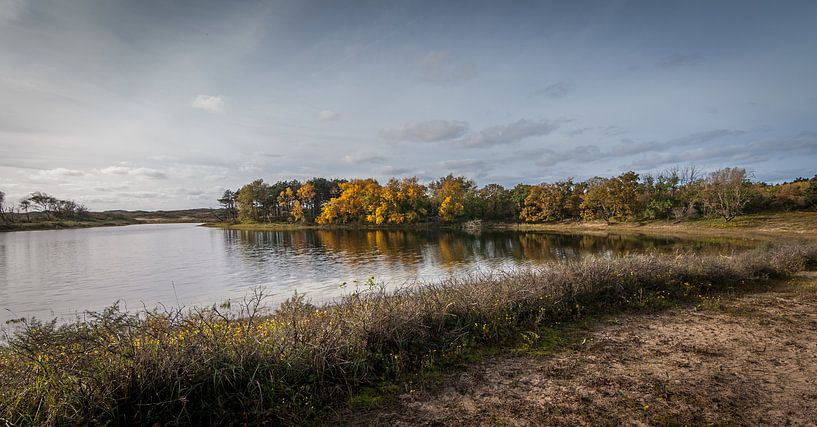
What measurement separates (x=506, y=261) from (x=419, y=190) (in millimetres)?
52060

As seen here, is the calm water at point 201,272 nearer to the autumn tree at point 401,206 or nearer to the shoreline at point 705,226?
the shoreline at point 705,226

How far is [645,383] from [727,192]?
5663 centimetres

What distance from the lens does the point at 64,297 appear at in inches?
641

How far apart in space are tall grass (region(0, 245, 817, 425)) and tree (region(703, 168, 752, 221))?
5280 centimetres

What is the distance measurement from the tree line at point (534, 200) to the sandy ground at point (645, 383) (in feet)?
168

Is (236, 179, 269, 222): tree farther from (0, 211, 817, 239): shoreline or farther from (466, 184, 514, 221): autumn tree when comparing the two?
(466, 184, 514, 221): autumn tree

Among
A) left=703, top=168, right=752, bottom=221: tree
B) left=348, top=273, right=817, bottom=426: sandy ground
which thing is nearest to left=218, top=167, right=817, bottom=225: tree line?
left=703, top=168, right=752, bottom=221: tree

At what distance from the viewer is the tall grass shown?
3984 mm

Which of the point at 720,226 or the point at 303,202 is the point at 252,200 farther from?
the point at 720,226

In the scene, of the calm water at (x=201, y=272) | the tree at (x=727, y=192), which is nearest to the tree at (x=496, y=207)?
the tree at (x=727, y=192)

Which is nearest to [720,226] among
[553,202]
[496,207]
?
[553,202]

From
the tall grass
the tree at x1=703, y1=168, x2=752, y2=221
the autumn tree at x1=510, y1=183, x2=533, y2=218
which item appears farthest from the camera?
the autumn tree at x1=510, y1=183, x2=533, y2=218

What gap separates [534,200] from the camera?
2682 inches

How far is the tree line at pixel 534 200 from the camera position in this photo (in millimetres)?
50500
